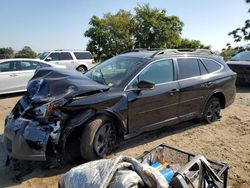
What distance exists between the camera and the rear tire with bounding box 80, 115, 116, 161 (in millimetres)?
4500

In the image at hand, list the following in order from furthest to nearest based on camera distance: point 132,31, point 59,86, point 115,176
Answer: point 132,31
point 59,86
point 115,176

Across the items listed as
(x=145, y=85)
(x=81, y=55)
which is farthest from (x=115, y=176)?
(x=81, y=55)

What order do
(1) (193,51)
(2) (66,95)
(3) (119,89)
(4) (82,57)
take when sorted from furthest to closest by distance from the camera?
(4) (82,57) < (1) (193,51) < (3) (119,89) < (2) (66,95)

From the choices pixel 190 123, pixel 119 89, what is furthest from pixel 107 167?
pixel 190 123

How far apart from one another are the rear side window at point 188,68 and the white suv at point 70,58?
10.9 m

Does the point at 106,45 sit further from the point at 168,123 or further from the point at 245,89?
the point at 168,123

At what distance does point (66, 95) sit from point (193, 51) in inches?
135

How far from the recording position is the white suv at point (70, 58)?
1628cm

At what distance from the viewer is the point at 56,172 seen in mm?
4523

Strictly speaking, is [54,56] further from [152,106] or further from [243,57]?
[152,106]

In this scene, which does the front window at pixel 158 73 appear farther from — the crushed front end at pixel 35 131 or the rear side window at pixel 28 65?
the rear side window at pixel 28 65

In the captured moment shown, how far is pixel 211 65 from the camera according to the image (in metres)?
6.81

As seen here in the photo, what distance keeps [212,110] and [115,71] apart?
269cm

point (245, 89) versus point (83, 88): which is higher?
point (83, 88)
